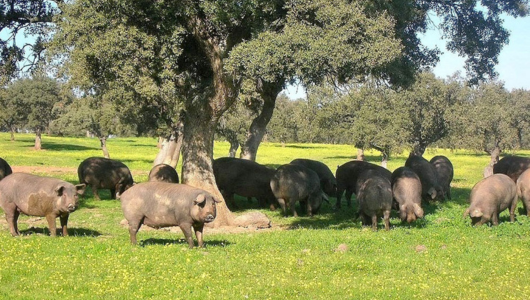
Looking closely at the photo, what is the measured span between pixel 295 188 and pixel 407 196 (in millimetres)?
4248

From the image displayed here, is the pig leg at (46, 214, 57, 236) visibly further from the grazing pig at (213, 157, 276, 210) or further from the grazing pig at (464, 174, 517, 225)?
the grazing pig at (464, 174, 517, 225)

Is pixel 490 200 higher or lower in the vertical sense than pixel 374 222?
higher

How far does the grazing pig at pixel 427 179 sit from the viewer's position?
25.1 m

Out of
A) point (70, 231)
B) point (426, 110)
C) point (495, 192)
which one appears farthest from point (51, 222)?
point (426, 110)

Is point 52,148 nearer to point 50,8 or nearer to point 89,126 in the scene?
point 89,126

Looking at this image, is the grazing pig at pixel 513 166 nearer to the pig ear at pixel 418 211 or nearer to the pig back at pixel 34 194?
the pig ear at pixel 418 211

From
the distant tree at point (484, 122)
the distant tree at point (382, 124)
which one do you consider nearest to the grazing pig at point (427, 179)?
the distant tree at point (382, 124)

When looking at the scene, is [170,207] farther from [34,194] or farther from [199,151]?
[199,151]

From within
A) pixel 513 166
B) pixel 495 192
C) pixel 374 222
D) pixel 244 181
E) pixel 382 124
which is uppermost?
pixel 382 124

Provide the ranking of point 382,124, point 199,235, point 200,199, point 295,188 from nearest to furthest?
point 200,199 → point 199,235 → point 295,188 → point 382,124

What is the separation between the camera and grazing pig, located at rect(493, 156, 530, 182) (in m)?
28.2

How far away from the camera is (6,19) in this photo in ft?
79.0

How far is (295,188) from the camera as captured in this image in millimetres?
22078

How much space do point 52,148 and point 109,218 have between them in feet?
161
